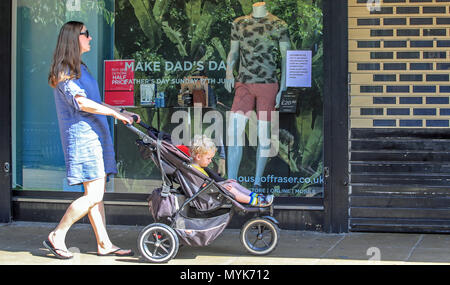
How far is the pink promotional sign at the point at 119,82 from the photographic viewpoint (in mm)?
7180

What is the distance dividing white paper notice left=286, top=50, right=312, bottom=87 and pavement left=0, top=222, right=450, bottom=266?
172cm

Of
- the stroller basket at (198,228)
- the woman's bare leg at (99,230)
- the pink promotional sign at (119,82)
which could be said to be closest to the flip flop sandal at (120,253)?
the woman's bare leg at (99,230)

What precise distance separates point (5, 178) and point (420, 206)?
4.92 meters

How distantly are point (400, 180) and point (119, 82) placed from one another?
3.52 m

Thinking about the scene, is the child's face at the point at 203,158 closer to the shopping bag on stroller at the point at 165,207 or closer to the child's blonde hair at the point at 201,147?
the child's blonde hair at the point at 201,147

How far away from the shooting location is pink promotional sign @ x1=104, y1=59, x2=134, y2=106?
7180 millimetres

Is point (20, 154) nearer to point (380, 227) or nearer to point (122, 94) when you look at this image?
point (122, 94)

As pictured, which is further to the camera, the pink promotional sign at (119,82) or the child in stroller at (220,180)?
the pink promotional sign at (119,82)

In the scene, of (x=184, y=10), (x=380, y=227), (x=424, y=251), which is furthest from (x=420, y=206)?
(x=184, y=10)

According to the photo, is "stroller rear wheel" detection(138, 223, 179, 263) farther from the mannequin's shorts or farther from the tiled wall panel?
the tiled wall panel

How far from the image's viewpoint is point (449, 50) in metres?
6.58

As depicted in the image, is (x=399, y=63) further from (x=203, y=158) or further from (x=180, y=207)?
(x=180, y=207)

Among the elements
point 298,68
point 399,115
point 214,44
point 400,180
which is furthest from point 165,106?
point 400,180

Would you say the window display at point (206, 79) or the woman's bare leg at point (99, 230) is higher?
the window display at point (206, 79)
